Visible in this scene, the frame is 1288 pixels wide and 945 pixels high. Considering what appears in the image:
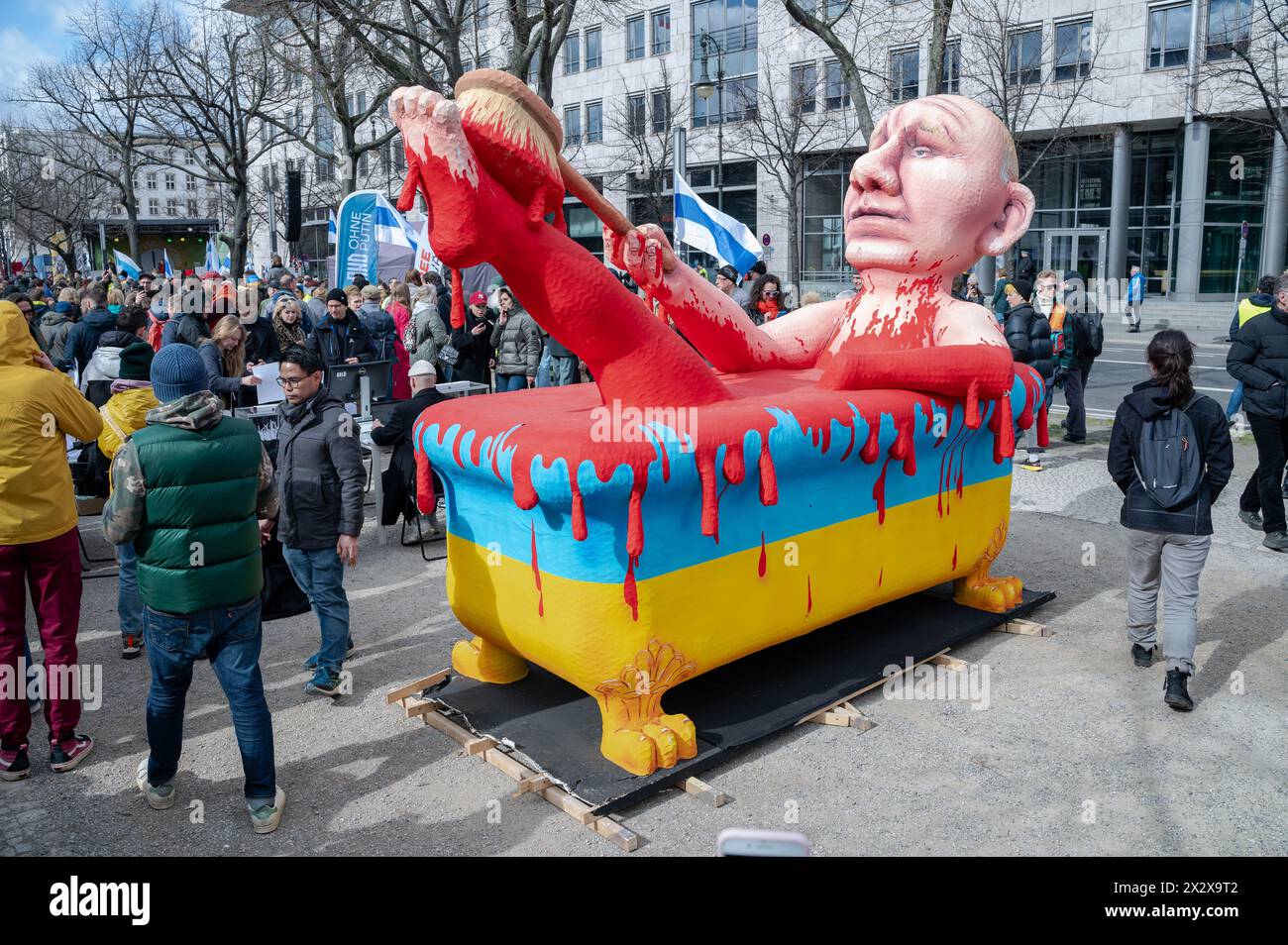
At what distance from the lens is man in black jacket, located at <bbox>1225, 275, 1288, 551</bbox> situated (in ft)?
21.8

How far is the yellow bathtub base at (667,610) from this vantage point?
150 inches

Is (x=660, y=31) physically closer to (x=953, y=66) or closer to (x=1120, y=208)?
(x=953, y=66)

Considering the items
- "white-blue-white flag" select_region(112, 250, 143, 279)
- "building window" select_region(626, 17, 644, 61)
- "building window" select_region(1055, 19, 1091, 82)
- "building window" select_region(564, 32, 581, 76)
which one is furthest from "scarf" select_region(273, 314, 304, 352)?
"building window" select_region(564, 32, 581, 76)

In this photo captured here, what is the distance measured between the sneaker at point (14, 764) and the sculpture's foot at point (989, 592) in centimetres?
462

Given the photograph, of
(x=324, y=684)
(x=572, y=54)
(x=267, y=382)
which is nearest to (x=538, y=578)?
(x=324, y=684)

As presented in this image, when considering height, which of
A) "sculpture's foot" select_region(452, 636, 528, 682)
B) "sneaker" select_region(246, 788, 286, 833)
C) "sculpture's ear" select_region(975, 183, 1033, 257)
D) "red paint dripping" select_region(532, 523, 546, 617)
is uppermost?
"sculpture's ear" select_region(975, 183, 1033, 257)

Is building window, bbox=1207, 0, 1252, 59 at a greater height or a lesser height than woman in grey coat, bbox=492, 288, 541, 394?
greater

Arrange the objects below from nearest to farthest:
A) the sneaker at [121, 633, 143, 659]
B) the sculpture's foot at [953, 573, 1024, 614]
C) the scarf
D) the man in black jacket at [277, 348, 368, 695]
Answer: the man in black jacket at [277, 348, 368, 695], the sneaker at [121, 633, 143, 659], the sculpture's foot at [953, 573, 1024, 614], the scarf

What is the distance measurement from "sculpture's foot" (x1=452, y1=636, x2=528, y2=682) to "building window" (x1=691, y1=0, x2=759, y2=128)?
26388mm

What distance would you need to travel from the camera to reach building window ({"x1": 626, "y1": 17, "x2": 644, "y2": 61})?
32.2 meters

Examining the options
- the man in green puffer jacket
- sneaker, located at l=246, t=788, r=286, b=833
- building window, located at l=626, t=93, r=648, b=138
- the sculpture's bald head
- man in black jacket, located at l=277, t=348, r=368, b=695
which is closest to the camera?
the man in green puffer jacket

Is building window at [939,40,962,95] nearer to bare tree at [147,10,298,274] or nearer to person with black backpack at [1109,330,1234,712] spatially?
bare tree at [147,10,298,274]

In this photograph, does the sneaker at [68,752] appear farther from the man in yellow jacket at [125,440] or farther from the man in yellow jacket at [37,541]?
the man in yellow jacket at [125,440]

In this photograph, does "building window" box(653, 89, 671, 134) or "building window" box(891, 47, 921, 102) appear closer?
"building window" box(891, 47, 921, 102)
